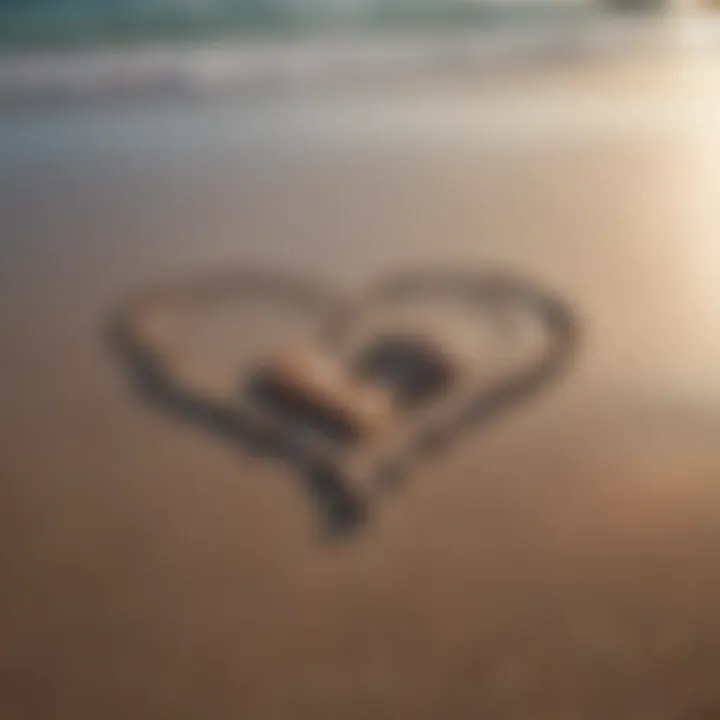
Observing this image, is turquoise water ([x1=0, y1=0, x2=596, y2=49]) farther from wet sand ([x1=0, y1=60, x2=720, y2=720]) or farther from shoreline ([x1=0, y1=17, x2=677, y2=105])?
wet sand ([x1=0, y1=60, x2=720, y2=720])

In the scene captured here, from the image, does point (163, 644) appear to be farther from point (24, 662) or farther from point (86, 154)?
point (86, 154)

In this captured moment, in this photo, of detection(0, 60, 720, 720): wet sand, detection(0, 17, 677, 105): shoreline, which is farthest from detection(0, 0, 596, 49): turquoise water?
detection(0, 60, 720, 720): wet sand

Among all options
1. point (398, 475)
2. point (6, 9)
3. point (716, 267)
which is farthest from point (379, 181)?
point (6, 9)

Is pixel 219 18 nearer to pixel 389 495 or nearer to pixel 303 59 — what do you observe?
pixel 303 59

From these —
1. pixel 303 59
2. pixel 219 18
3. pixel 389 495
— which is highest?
pixel 219 18

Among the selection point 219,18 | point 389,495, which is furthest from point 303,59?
point 389,495

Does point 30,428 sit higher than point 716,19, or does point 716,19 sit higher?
point 716,19
